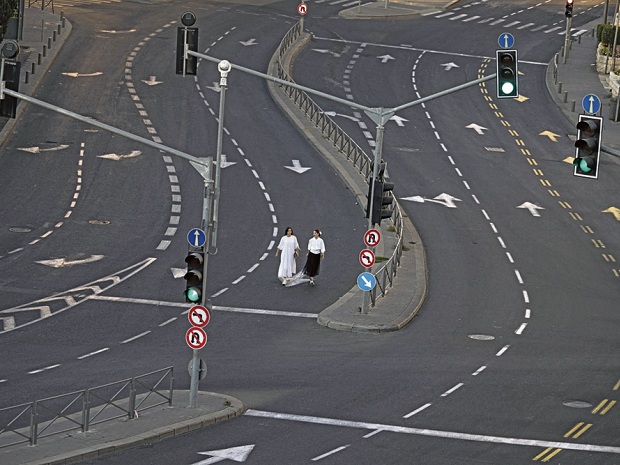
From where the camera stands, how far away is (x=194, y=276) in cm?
2866

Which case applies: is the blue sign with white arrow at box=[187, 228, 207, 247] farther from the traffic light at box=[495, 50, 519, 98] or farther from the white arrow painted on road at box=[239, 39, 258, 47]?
the white arrow painted on road at box=[239, 39, 258, 47]

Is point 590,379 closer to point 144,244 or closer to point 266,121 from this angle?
point 144,244

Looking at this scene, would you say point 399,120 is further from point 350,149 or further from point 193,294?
point 193,294

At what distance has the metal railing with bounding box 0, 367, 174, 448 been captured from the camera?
2609cm

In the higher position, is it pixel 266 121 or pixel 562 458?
pixel 266 121

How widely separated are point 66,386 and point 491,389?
9345 mm

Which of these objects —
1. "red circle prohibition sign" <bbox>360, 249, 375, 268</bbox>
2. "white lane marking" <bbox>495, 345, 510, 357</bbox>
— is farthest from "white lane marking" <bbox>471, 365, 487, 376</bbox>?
"red circle prohibition sign" <bbox>360, 249, 375, 268</bbox>

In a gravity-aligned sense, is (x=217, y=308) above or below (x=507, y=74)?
below

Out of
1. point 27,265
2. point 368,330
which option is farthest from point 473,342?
point 27,265

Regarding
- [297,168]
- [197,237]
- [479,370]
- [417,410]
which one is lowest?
[417,410]

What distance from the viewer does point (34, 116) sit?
60250mm

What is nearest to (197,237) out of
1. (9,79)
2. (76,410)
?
(76,410)

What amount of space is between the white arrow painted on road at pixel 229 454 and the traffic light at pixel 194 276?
348 cm

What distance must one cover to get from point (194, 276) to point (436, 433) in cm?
569
